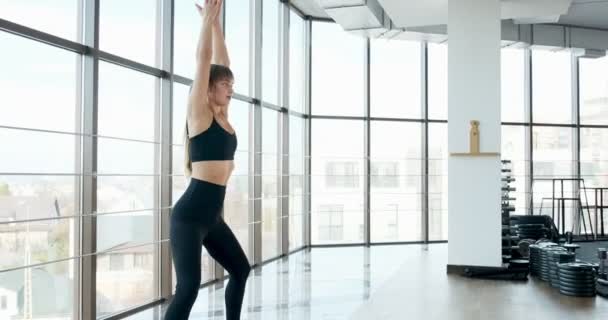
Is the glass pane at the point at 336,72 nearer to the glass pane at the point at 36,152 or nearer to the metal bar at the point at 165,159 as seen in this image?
the metal bar at the point at 165,159

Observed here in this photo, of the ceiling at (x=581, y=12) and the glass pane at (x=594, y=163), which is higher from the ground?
the ceiling at (x=581, y=12)

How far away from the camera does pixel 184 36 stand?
17.3 ft

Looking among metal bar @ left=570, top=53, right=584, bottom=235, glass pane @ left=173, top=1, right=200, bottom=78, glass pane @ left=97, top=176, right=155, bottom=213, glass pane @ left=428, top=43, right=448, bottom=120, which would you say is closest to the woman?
glass pane @ left=97, top=176, right=155, bottom=213

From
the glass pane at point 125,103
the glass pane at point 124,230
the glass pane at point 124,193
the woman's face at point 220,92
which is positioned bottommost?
the glass pane at point 124,230

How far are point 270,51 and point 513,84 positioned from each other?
180 inches

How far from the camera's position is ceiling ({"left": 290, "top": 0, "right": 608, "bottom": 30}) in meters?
7.93

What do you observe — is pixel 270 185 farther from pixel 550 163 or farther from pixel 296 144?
pixel 550 163

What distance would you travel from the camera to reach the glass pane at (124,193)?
4.10m

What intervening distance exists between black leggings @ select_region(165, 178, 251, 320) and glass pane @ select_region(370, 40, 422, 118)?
693 cm

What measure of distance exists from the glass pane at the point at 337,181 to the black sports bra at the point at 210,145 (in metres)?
6.46

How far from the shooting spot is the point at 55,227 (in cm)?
362

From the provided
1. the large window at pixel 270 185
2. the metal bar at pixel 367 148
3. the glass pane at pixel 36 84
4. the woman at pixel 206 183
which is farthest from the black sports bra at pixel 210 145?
the metal bar at pixel 367 148

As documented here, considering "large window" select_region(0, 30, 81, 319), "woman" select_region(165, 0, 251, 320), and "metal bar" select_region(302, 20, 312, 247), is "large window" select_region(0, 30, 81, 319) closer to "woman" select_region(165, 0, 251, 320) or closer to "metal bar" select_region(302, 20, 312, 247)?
"woman" select_region(165, 0, 251, 320)

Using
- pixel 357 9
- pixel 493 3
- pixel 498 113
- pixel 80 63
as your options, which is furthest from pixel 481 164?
pixel 80 63
